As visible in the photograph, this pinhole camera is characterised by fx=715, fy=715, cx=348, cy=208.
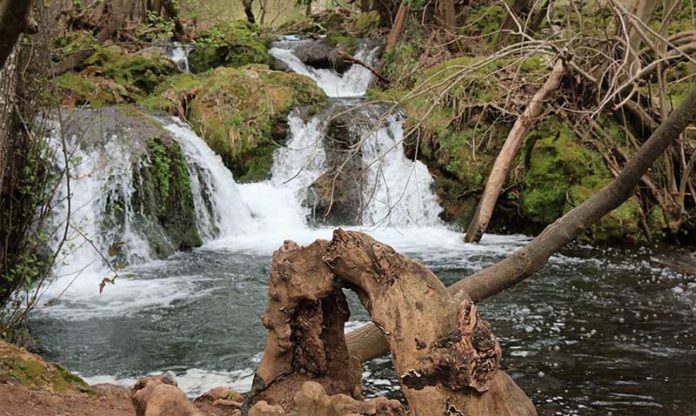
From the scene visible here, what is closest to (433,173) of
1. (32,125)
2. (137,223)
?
(137,223)

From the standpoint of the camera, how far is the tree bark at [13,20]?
198cm

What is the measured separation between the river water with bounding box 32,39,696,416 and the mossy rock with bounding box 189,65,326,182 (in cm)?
69

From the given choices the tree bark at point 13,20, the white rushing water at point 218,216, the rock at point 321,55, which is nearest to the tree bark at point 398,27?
the rock at point 321,55

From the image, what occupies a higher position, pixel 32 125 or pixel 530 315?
pixel 32 125

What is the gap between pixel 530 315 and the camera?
698cm

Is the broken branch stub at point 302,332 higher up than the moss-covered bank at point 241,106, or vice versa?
the moss-covered bank at point 241,106

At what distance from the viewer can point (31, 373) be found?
163 inches

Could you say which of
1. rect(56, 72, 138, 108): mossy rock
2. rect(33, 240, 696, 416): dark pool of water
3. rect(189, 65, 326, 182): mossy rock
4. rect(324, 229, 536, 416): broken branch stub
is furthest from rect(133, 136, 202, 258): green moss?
rect(324, 229, 536, 416): broken branch stub

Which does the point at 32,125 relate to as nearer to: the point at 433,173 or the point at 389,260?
the point at 389,260

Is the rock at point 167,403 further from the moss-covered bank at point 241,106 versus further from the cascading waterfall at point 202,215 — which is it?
the moss-covered bank at point 241,106

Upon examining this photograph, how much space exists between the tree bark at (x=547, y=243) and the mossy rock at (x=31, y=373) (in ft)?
5.93

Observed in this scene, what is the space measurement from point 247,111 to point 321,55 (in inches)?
185

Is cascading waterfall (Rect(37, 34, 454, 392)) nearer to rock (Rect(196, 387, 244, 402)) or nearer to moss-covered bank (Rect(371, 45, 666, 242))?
moss-covered bank (Rect(371, 45, 666, 242))

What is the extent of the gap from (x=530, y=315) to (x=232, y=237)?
17.8 feet
